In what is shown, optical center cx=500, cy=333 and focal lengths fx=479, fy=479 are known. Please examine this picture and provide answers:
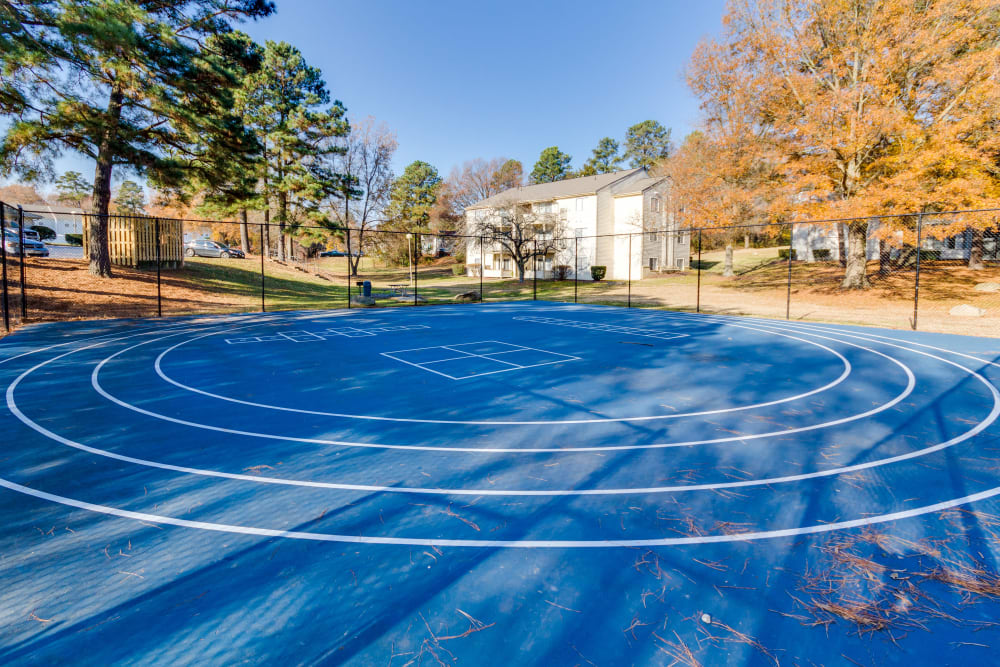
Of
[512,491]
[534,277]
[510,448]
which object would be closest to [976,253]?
[534,277]

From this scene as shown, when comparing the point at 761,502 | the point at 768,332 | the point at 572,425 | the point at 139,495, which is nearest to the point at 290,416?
the point at 139,495

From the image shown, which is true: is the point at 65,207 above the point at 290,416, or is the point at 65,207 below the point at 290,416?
above

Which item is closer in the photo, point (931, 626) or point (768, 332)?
point (931, 626)

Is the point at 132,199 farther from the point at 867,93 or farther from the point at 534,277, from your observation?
the point at 867,93

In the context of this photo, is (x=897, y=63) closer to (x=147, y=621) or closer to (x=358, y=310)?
(x=358, y=310)

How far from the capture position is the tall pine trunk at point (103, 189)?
643 inches

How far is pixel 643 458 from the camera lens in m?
4.97

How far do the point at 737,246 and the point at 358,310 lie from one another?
50510 millimetres

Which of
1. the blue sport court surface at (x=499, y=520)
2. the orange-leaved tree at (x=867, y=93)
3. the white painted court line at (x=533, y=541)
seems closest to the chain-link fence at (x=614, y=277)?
the orange-leaved tree at (x=867, y=93)

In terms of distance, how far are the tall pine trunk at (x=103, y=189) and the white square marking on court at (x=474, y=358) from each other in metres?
13.5

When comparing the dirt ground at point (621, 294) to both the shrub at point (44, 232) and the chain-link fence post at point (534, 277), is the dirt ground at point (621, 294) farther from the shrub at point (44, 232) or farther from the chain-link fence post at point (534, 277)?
the shrub at point (44, 232)

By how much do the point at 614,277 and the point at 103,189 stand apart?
3159cm

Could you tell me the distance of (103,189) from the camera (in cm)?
1855

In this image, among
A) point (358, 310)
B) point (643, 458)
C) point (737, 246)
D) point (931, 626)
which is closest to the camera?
point (931, 626)
